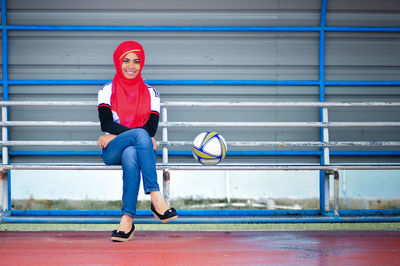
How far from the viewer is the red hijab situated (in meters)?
4.25

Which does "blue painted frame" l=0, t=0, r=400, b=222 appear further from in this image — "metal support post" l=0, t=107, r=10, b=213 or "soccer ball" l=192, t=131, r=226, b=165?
"soccer ball" l=192, t=131, r=226, b=165

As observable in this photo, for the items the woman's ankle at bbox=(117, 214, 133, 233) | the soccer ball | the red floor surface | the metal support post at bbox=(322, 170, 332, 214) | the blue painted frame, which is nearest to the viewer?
the red floor surface

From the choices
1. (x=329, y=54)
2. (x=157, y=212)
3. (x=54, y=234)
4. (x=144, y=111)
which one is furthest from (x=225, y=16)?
(x=54, y=234)

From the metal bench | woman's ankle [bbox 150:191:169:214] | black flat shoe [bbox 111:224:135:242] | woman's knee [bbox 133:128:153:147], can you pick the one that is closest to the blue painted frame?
the metal bench

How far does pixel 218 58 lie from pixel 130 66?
1.50m

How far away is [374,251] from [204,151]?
1629 mm

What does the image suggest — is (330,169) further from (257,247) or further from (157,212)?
(157,212)

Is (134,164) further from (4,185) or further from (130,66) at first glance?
(4,185)

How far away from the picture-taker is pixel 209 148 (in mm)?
4348

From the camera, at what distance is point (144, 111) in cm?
431

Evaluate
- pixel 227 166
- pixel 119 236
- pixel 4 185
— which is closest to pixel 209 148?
pixel 227 166

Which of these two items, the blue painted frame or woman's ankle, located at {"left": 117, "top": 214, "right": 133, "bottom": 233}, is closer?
woman's ankle, located at {"left": 117, "top": 214, "right": 133, "bottom": 233}

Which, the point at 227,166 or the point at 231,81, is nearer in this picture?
the point at 227,166

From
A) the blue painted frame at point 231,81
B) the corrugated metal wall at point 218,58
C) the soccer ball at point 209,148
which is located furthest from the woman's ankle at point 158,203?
the corrugated metal wall at point 218,58
